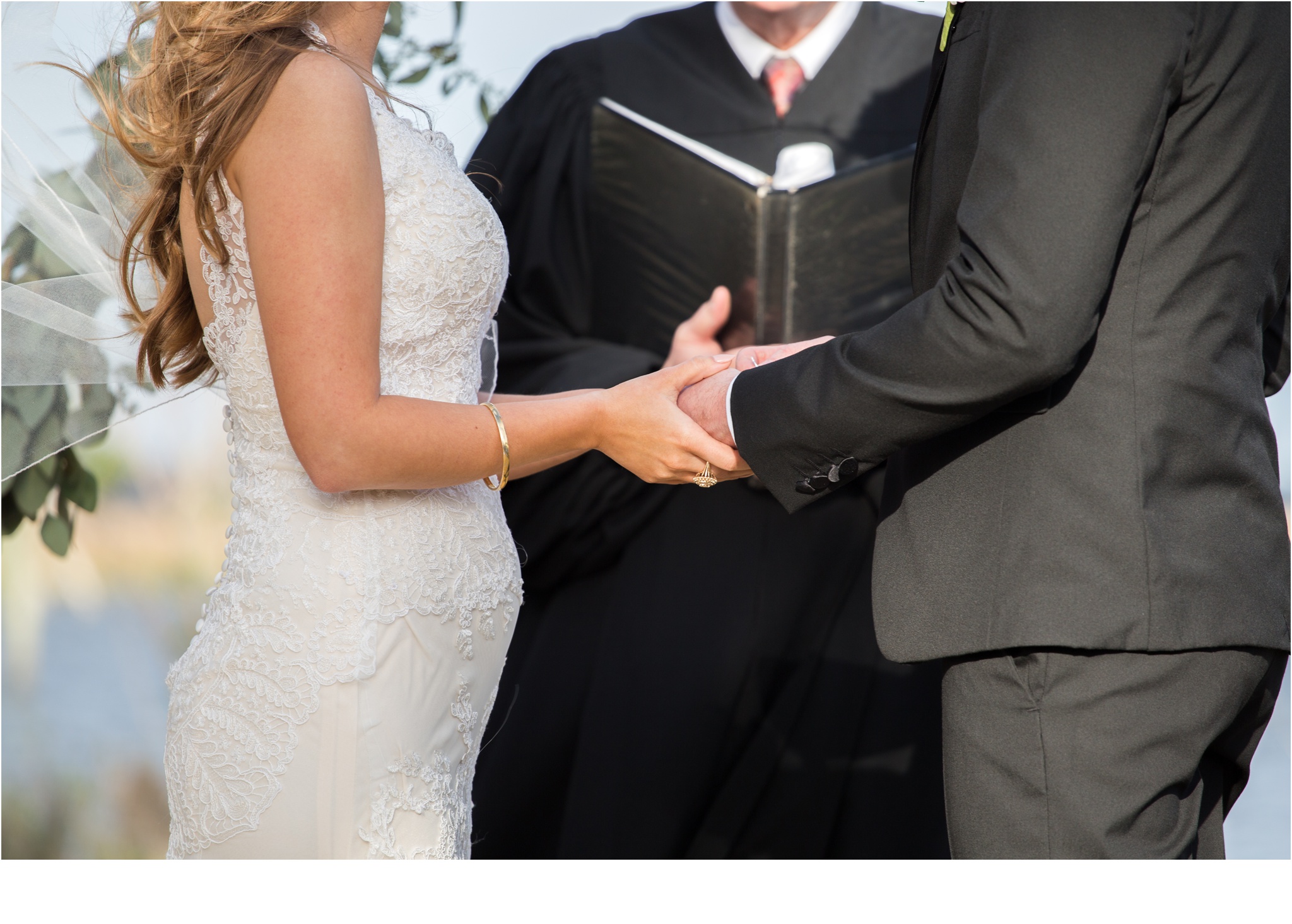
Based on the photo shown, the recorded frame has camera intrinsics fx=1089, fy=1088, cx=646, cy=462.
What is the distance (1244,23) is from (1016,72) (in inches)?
10.0

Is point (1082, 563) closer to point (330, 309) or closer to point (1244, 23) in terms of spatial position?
point (1244, 23)

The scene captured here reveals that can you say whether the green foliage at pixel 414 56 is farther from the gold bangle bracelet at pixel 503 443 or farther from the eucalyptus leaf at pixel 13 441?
the gold bangle bracelet at pixel 503 443

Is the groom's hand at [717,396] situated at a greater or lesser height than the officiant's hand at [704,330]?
greater

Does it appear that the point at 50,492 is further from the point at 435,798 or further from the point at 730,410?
the point at 730,410

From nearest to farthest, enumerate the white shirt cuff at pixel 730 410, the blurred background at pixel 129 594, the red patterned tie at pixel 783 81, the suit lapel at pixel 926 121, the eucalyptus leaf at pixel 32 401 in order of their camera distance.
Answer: the suit lapel at pixel 926 121
the white shirt cuff at pixel 730 410
the eucalyptus leaf at pixel 32 401
the blurred background at pixel 129 594
the red patterned tie at pixel 783 81

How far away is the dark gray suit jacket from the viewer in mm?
1169

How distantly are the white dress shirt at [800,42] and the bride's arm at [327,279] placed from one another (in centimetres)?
174

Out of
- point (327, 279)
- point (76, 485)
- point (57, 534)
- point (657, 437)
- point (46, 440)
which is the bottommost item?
point (57, 534)

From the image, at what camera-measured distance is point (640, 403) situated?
1.67 meters

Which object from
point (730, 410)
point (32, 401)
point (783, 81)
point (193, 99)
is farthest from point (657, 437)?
point (783, 81)

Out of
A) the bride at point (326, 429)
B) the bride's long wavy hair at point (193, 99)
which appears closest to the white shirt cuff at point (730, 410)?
the bride at point (326, 429)

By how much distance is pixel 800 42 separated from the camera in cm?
284

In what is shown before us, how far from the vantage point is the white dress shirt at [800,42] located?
2.83 metres

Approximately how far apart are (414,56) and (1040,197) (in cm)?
194
